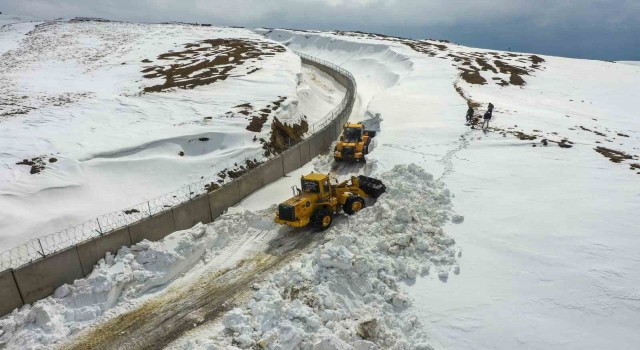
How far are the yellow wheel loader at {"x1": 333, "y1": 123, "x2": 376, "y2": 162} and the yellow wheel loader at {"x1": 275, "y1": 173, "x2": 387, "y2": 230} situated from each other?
5098 mm

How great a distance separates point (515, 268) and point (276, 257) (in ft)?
26.5

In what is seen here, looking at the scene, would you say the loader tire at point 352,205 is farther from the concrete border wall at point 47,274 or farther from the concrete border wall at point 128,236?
the concrete border wall at point 47,274

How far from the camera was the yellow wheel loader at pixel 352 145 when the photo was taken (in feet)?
74.1

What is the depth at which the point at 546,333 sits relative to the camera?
10023 mm

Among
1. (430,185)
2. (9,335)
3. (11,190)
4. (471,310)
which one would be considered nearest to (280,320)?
(471,310)

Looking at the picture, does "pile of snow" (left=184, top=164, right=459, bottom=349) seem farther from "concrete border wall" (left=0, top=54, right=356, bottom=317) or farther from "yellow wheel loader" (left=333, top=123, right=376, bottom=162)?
"yellow wheel loader" (left=333, top=123, right=376, bottom=162)

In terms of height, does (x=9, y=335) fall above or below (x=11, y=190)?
below

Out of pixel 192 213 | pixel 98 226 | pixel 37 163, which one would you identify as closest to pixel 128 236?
pixel 98 226

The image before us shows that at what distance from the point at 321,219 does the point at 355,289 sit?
4301 mm

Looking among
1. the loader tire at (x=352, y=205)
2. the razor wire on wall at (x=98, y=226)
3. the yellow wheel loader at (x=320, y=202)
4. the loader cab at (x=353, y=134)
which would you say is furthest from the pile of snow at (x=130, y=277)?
the loader cab at (x=353, y=134)

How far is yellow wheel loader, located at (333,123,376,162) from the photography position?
22.6 m

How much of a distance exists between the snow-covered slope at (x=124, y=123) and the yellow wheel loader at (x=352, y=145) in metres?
4.72

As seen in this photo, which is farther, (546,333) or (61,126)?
(61,126)

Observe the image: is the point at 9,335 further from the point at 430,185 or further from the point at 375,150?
the point at 375,150
